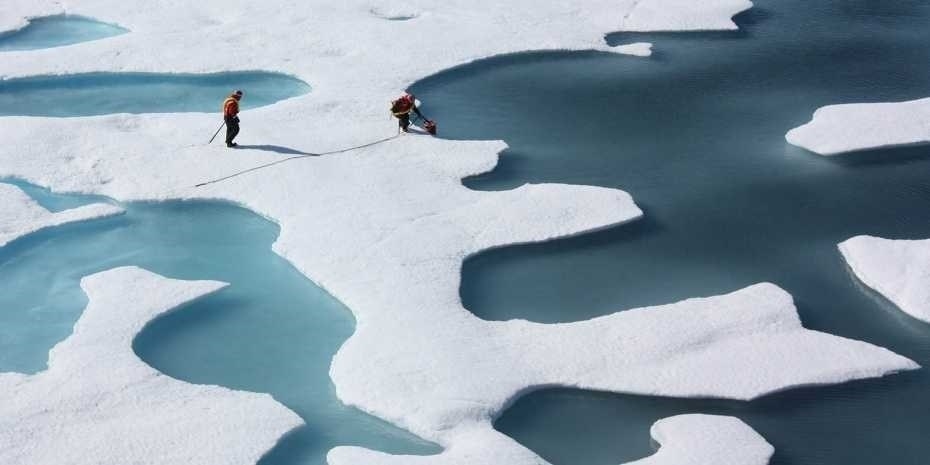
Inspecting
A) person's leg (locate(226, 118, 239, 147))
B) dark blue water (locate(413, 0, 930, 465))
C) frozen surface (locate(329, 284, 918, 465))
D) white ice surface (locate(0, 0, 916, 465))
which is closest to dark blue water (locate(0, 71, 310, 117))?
white ice surface (locate(0, 0, 916, 465))

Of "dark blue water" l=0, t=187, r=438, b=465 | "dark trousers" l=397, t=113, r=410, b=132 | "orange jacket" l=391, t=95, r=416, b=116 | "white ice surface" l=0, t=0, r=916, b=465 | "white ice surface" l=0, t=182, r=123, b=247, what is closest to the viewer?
"dark blue water" l=0, t=187, r=438, b=465

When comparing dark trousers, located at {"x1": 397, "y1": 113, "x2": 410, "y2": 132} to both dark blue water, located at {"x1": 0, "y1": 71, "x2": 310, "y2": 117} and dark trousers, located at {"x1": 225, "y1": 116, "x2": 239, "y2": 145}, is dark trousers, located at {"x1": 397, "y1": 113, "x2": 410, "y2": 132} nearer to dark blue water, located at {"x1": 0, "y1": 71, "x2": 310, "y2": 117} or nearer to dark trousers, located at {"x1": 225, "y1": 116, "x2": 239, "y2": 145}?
dark trousers, located at {"x1": 225, "y1": 116, "x2": 239, "y2": 145}

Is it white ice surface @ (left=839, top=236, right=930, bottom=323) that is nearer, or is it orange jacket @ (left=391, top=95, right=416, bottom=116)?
white ice surface @ (left=839, top=236, right=930, bottom=323)

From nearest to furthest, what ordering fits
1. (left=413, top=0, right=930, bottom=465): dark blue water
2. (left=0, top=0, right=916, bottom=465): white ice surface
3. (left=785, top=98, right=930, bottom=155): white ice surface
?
(left=413, top=0, right=930, bottom=465): dark blue water < (left=0, top=0, right=916, bottom=465): white ice surface < (left=785, top=98, right=930, bottom=155): white ice surface

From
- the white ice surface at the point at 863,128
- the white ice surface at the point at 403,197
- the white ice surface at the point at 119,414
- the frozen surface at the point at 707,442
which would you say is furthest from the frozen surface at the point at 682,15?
the white ice surface at the point at 119,414

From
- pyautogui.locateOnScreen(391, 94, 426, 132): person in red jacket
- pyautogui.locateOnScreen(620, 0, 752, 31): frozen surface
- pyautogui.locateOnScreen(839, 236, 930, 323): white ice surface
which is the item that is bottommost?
pyautogui.locateOnScreen(839, 236, 930, 323): white ice surface

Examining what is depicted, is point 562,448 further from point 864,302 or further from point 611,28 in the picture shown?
point 611,28

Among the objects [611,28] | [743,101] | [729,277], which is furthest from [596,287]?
[611,28]
